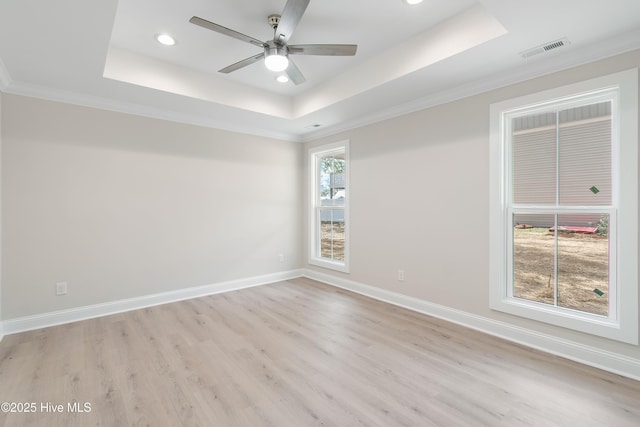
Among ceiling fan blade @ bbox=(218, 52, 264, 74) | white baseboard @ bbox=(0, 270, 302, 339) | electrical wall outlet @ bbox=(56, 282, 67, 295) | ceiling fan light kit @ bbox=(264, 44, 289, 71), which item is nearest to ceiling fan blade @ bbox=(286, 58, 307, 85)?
ceiling fan light kit @ bbox=(264, 44, 289, 71)

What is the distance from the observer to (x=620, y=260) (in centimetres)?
225

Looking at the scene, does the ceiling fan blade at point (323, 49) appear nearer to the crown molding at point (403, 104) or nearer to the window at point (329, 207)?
the crown molding at point (403, 104)

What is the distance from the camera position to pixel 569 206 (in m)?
2.55

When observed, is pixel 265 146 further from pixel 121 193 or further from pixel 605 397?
pixel 605 397

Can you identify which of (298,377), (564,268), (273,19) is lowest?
(298,377)

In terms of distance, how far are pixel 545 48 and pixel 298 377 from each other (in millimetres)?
3205

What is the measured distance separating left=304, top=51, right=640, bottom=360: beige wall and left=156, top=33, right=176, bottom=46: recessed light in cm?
255

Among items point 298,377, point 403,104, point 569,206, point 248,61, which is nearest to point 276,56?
point 248,61

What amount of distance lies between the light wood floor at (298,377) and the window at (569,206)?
1.68ft

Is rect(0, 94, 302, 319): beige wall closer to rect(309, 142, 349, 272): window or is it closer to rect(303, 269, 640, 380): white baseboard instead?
rect(309, 142, 349, 272): window

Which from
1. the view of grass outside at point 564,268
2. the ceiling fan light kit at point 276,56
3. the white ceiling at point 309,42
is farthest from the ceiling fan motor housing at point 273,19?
the view of grass outside at point 564,268

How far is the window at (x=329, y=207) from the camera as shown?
15.4 ft

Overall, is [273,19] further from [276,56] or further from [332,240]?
[332,240]

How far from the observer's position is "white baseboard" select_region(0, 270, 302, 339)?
303 centimetres
